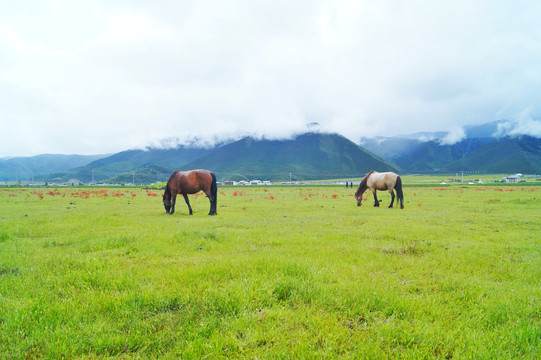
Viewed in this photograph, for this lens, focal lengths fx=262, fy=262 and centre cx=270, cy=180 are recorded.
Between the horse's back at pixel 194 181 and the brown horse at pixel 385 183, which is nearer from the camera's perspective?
the horse's back at pixel 194 181

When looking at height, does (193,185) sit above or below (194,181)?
below

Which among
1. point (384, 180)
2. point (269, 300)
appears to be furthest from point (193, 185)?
point (384, 180)

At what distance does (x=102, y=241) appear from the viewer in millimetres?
10016

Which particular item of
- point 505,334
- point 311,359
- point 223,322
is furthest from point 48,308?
point 505,334

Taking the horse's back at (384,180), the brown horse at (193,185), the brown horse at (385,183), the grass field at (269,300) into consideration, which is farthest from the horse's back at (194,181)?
the horse's back at (384,180)

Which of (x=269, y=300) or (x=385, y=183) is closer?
(x=269, y=300)

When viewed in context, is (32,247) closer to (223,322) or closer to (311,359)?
(223,322)

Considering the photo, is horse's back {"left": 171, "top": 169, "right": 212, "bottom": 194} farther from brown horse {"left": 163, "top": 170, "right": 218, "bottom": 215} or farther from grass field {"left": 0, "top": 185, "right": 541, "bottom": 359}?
grass field {"left": 0, "top": 185, "right": 541, "bottom": 359}

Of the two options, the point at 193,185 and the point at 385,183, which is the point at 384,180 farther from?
the point at 193,185

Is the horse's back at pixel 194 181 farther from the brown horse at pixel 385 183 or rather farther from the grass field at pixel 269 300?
the brown horse at pixel 385 183

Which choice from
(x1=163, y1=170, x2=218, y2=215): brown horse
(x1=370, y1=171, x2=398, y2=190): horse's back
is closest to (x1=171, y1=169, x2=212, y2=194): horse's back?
(x1=163, y1=170, x2=218, y2=215): brown horse

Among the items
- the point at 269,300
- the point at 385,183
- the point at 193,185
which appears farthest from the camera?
the point at 385,183

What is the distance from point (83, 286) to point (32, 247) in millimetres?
5700

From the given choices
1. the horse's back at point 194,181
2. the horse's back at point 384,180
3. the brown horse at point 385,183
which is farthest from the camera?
the horse's back at point 384,180
